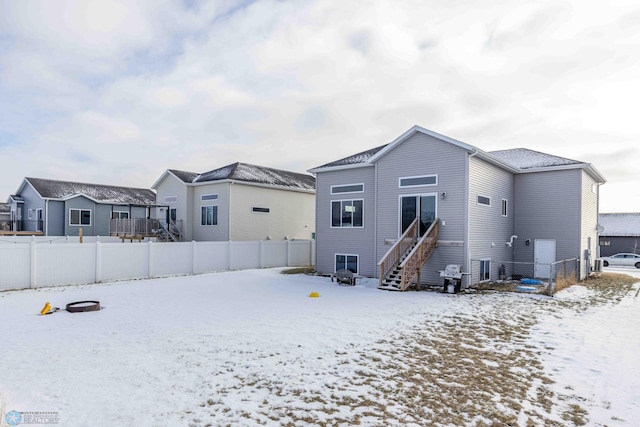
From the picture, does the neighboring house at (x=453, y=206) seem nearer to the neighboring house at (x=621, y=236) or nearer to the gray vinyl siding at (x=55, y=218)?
the neighboring house at (x=621, y=236)

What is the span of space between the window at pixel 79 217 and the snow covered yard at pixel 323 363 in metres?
21.0

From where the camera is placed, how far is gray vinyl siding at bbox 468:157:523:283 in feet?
50.0

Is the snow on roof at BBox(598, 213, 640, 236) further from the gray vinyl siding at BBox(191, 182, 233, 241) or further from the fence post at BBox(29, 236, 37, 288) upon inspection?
the fence post at BBox(29, 236, 37, 288)

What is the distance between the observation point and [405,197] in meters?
16.4

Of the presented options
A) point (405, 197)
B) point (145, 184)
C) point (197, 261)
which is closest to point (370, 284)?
point (405, 197)

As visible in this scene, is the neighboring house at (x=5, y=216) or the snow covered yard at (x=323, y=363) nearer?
the snow covered yard at (x=323, y=363)

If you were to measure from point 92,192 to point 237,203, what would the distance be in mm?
16499

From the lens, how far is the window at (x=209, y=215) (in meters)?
24.4

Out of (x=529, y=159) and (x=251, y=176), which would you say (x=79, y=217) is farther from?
(x=529, y=159)

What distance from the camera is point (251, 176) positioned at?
83.0 ft

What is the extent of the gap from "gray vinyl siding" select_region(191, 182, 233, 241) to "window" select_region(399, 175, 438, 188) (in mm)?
11624

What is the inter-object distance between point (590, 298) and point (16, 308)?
1803cm

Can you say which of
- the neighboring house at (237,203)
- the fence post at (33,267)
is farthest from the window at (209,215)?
the fence post at (33,267)

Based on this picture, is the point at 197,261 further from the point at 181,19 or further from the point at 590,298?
the point at 590,298
